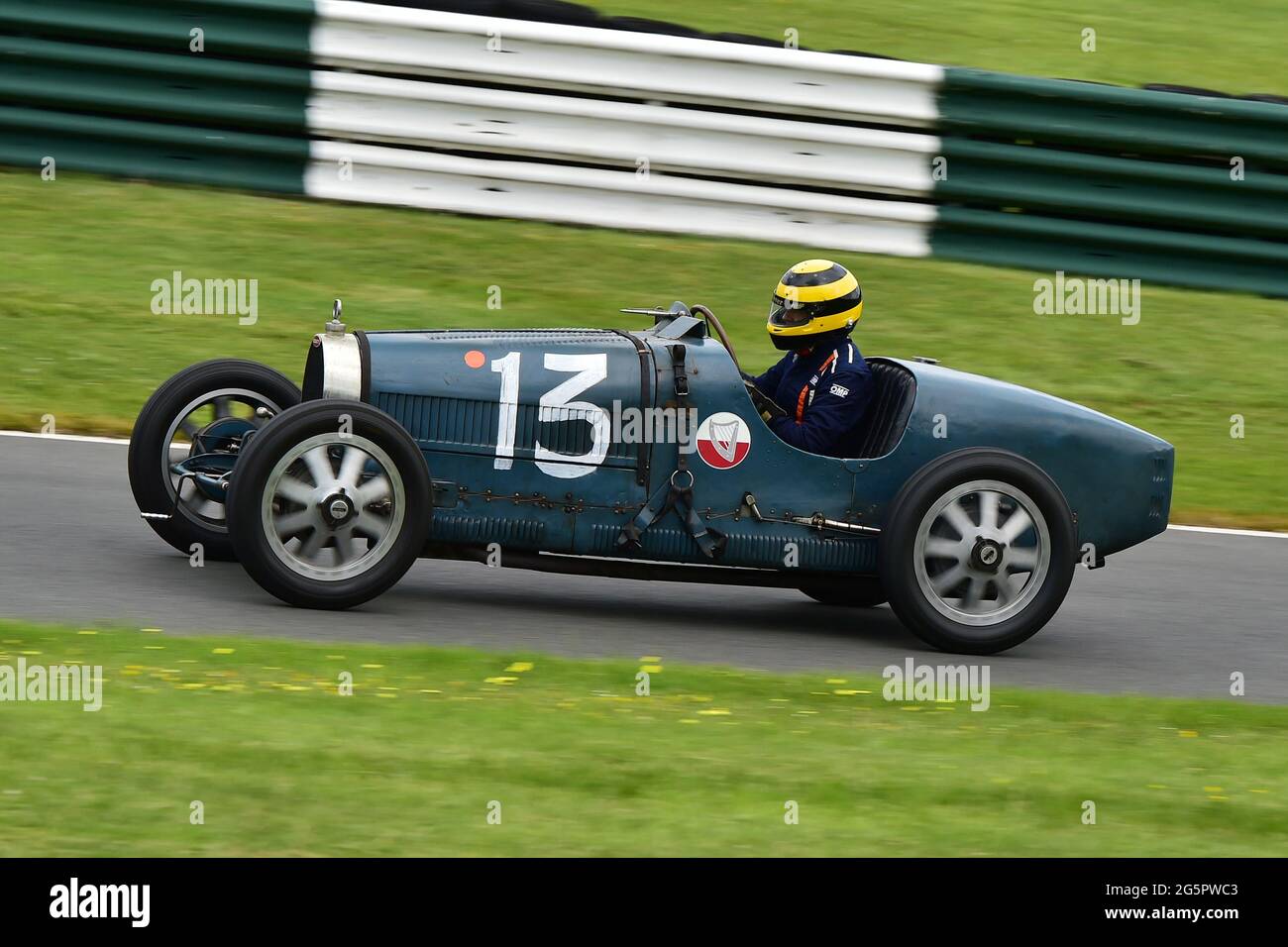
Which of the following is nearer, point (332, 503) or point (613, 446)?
point (332, 503)

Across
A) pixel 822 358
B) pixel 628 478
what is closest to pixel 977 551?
pixel 822 358

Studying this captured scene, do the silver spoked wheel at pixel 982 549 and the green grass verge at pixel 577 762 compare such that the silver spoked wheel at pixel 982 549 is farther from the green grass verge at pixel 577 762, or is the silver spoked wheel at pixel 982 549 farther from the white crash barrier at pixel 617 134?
the white crash barrier at pixel 617 134

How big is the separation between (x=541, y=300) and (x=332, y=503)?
15.6ft

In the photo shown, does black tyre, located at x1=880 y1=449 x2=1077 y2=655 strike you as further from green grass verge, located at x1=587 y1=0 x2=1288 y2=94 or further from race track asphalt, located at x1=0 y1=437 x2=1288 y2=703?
green grass verge, located at x1=587 y1=0 x2=1288 y2=94

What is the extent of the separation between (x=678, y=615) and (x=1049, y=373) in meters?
4.53

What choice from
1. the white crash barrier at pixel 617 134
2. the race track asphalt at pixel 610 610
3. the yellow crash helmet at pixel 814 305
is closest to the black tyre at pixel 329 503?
the race track asphalt at pixel 610 610

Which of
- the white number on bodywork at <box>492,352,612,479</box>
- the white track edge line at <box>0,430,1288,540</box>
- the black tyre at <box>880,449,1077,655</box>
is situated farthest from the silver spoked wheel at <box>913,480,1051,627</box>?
the white track edge line at <box>0,430,1288,540</box>

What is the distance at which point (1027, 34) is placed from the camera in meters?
14.7

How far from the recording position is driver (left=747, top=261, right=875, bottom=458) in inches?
298

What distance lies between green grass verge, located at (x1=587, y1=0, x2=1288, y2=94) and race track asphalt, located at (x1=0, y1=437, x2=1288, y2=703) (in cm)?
603

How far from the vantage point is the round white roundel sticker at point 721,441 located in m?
7.32

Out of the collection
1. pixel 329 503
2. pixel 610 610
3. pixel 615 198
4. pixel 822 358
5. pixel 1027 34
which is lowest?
pixel 610 610

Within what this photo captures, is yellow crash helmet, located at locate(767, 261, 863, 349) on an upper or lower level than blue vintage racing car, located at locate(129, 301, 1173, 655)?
upper

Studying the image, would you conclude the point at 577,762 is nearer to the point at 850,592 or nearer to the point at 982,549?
the point at 982,549
